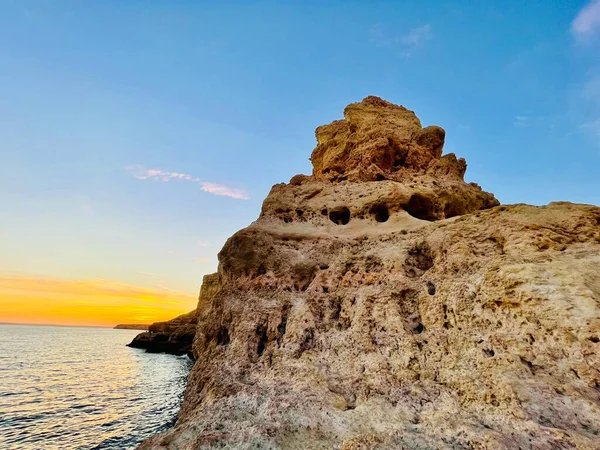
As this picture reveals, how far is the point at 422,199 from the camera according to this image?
21.2m

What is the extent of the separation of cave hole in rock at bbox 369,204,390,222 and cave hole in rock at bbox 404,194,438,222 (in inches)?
61.9

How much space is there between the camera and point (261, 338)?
13883 millimetres

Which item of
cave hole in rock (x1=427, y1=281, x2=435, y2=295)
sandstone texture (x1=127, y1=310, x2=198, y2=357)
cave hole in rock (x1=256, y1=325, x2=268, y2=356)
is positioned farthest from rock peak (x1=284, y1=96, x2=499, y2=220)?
sandstone texture (x1=127, y1=310, x2=198, y2=357)

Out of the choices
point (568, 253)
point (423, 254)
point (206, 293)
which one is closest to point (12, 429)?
point (423, 254)

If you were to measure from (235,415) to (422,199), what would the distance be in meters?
16.2

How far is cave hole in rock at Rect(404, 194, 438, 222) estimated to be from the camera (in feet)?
69.1

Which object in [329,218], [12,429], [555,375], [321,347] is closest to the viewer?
[555,375]

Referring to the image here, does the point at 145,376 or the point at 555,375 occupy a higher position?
the point at 555,375

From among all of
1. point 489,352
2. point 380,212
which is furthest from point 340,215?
point 489,352

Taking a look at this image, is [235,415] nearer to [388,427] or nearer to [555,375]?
[388,427]

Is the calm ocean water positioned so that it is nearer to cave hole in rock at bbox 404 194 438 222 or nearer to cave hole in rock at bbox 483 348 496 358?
cave hole in rock at bbox 483 348 496 358

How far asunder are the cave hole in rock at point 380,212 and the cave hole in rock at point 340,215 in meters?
1.79

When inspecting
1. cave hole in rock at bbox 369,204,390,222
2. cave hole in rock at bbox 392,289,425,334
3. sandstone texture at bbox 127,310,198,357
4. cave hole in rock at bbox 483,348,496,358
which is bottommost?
sandstone texture at bbox 127,310,198,357

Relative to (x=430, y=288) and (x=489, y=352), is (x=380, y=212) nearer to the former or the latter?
(x=430, y=288)
